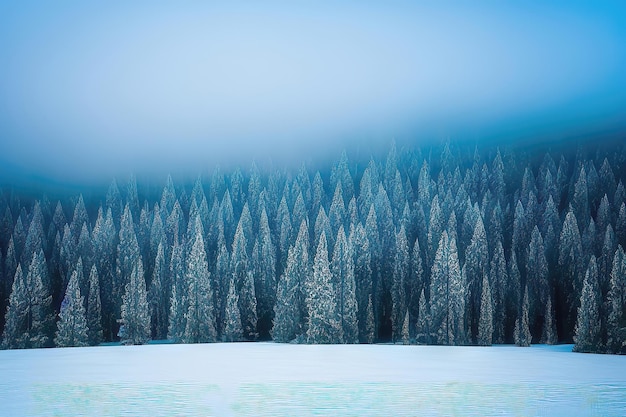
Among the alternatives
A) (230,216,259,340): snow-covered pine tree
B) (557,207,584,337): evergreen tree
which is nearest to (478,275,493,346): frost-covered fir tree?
(557,207,584,337): evergreen tree

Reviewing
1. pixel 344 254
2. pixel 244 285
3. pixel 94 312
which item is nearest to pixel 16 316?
pixel 94 312

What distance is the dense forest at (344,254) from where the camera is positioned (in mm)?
83062

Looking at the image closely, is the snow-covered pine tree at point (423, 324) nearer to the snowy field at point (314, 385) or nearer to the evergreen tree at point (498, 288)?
the evergreen tree at point (498, 288)

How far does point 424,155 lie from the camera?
125750 millimetres

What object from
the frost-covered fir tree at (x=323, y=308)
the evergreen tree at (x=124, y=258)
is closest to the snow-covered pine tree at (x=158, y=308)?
the evergreen tree at (x=124, y=258)

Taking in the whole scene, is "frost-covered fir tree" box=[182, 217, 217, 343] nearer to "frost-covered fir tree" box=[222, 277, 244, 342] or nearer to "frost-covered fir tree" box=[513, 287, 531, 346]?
"frost-covered fir tree" box=[222, 277, 244, 342]

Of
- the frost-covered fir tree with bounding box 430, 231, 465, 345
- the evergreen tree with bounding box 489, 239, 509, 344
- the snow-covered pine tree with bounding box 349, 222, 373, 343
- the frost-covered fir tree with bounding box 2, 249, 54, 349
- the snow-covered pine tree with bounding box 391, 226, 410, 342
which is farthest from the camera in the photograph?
the snow-covered pine tree with bounding box 349, 222, 373, 343

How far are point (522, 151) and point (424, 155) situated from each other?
14.4 meters

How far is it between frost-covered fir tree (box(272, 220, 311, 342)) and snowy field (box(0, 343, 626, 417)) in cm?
2321

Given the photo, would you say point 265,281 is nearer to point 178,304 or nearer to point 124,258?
point 178,304

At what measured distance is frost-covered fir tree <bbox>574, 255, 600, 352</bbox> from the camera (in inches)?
2621

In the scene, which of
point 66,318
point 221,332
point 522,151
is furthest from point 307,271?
point 522,151

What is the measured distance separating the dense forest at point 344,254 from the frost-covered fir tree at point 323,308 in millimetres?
149

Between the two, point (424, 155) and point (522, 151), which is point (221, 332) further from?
point (522, 151)
